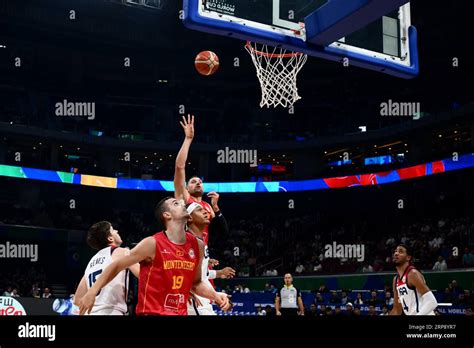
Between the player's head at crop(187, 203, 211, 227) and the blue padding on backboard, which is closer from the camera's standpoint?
the player's head at crop(187, 203, 211, 227)

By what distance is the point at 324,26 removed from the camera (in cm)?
685

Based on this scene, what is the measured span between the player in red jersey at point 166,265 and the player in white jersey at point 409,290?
10.4ft

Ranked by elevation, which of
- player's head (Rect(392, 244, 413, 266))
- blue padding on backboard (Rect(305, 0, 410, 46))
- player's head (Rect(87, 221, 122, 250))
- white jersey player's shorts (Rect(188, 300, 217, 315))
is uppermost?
blue padding on backboard (Rect(305, 0, 410, 46))

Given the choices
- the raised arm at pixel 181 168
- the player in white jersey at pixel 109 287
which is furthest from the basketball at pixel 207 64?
the player in white jersey at pixel 109 287

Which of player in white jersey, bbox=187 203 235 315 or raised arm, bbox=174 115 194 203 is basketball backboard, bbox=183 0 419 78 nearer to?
raised arm, bbox=174 115 194 203

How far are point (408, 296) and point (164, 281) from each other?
358 cm

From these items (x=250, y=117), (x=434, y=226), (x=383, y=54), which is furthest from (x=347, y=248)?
(x=383, y=54)

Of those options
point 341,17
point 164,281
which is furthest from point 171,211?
point 341,17

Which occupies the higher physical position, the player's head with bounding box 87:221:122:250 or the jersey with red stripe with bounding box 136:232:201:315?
the player's head with bounding box 87:221:122:250

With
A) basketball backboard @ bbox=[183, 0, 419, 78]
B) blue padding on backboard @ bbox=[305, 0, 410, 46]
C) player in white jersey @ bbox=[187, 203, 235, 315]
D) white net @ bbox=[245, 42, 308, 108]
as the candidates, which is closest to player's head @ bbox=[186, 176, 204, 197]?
player in white jersey @ bbox=[187, 203, 235, 315]

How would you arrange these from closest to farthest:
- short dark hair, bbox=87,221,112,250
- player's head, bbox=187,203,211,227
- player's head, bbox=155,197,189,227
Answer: player's head, bbox=155,197,189,227 < short dark hair, bbox=87,221,112,250 < player's head, bbox=187,203,211,227

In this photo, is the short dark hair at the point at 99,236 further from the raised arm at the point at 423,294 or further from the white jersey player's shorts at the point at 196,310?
the raised arm at the point at 423,294

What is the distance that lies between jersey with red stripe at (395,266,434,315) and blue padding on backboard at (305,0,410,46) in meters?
2.80

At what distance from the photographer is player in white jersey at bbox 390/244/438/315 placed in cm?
664
